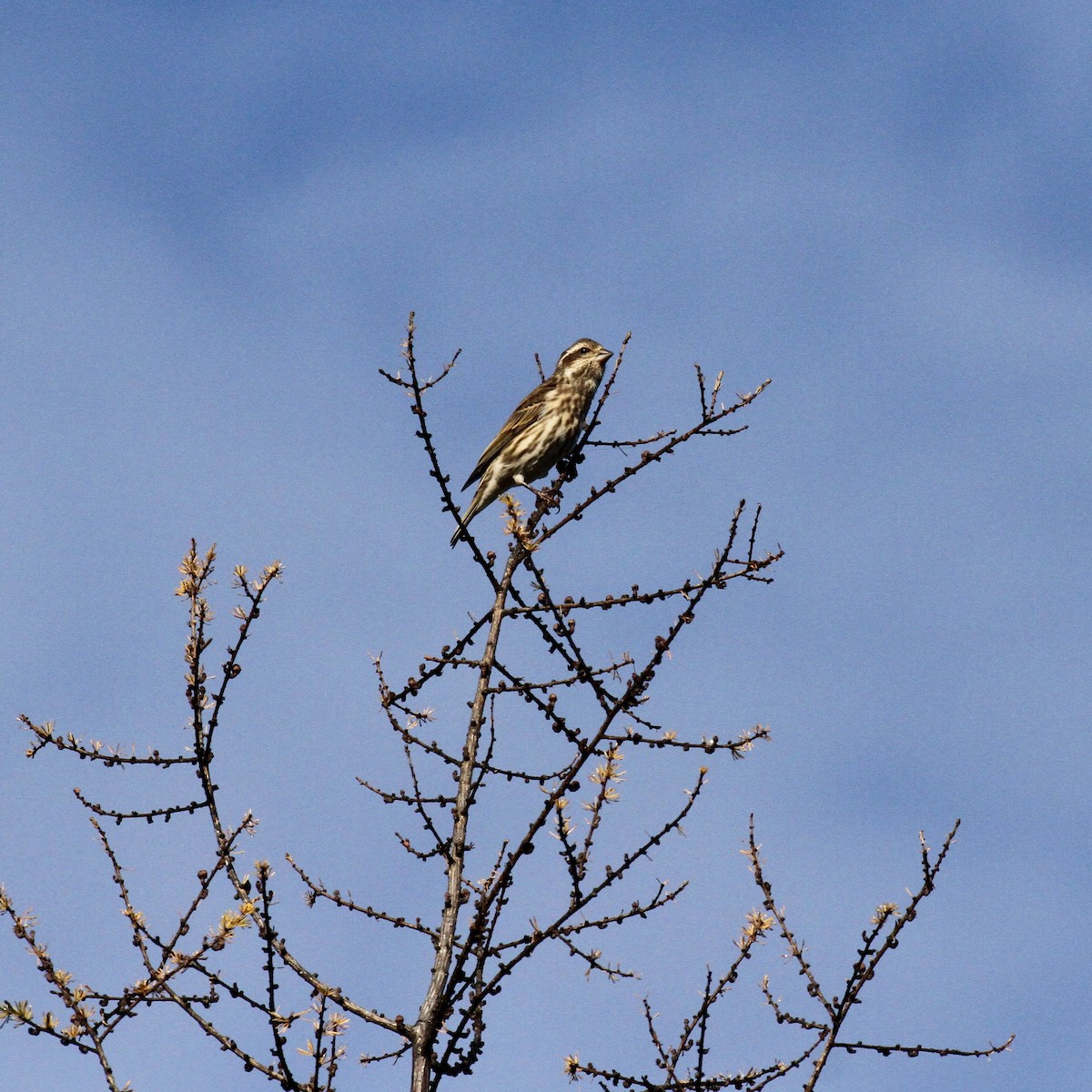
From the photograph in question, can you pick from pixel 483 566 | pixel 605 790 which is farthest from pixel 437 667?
pixel 605 790

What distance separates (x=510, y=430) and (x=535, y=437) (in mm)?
447

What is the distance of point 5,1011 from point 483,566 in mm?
3328

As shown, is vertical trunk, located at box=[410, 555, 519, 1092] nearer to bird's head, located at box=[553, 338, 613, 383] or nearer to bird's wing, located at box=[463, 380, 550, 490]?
bird's wing, located at box=[463, 380, 550, 490]

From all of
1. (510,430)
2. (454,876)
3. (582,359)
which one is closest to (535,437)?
(510,430)

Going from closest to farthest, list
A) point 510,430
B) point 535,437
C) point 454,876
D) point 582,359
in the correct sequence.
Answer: point 454,876 < point 535,437 < point 510,430 < point 582,359

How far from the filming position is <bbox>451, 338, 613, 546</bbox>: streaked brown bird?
11.5m

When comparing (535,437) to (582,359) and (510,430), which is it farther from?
(582,359)

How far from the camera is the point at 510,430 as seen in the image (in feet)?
39.3

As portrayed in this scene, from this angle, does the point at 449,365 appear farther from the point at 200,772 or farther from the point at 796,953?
the point at 796,953

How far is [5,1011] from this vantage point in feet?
15.3

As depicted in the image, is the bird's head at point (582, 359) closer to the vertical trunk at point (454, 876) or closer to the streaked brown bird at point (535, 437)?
the streaked brown bird at point (535, 437)

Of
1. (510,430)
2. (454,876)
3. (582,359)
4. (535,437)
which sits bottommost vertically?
(454,876)

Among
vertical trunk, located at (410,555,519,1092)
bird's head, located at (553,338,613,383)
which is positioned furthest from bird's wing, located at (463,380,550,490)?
vertical trunk, located at (410,555,519,1092)

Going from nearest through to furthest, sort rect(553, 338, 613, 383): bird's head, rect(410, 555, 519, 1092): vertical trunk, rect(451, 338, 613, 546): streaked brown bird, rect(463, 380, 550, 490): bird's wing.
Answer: rect(410, 555, 519, 1092): vertical trunk → rect(451, 338, 613, 546): streaked brown bird → rect(463, 380, 550, 490): bird's wing → rect(553, 338, 613, 383): bird's head
